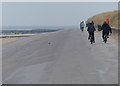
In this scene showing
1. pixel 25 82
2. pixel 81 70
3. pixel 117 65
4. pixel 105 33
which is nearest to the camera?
pixel 25 82

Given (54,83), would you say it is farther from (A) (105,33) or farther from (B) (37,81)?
(A) (105,33)

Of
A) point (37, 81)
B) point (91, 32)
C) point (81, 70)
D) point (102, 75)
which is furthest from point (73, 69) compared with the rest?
point (91, 32)

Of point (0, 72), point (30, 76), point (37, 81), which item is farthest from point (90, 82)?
point (0, 72)

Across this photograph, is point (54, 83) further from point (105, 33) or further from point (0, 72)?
point (105, 33)

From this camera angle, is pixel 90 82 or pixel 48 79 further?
pixel 48 79

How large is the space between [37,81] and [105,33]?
1677 cm

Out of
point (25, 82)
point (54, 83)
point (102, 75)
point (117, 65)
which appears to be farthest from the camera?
point (117, 65)

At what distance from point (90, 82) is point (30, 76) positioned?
8.26 feet

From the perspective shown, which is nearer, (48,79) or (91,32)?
(48,79)

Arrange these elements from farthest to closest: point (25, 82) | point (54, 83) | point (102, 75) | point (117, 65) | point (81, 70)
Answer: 1. point (117, 65)
2. point (81, 70)
3. point (102, 75)
4. point (25, 82)
5. point (54, 83)

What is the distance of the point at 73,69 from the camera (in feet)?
39.6

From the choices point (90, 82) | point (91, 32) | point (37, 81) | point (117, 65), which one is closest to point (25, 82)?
point (37, 81)

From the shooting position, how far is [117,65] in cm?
1300

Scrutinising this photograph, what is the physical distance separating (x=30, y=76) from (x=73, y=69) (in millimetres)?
1786
